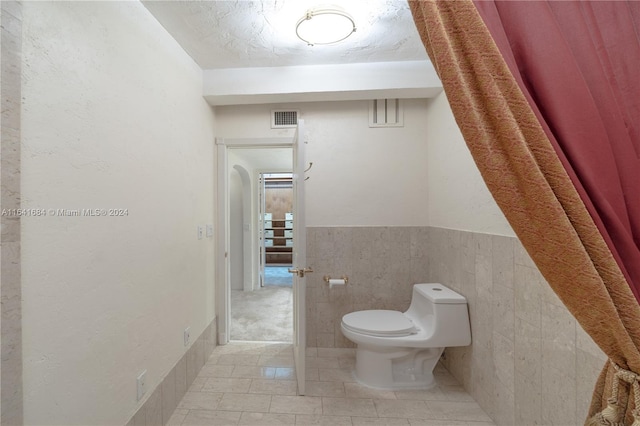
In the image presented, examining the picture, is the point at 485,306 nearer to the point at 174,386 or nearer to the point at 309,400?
the point at 309,400

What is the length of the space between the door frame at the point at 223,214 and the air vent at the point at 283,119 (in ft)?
0.40

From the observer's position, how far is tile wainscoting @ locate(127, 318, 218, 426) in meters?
1.30

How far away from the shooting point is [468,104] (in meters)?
0.40

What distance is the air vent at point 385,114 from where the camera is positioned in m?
2.28

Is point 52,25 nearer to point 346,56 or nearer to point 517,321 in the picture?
point 346,56

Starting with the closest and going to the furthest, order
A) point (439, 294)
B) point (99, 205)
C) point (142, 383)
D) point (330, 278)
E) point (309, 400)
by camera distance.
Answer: point (99, 205) < point (142, 383) < point (309, 400) < point (439, 294) < point (330, 278)

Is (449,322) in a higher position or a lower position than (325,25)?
lower

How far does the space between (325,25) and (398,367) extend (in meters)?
2.28

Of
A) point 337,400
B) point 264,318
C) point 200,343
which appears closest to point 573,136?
point 337,400

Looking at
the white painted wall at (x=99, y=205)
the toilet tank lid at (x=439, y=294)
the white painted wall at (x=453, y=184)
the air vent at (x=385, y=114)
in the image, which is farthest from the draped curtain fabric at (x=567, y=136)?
the air vent at (x=385, y=114)

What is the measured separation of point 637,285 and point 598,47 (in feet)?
1.34

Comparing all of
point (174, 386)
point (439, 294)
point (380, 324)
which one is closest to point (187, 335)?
point (174, 386)

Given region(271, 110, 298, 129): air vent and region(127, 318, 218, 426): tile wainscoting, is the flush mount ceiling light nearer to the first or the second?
region(271, 110, 298, 129): air vent

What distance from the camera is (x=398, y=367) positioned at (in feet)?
6.00
